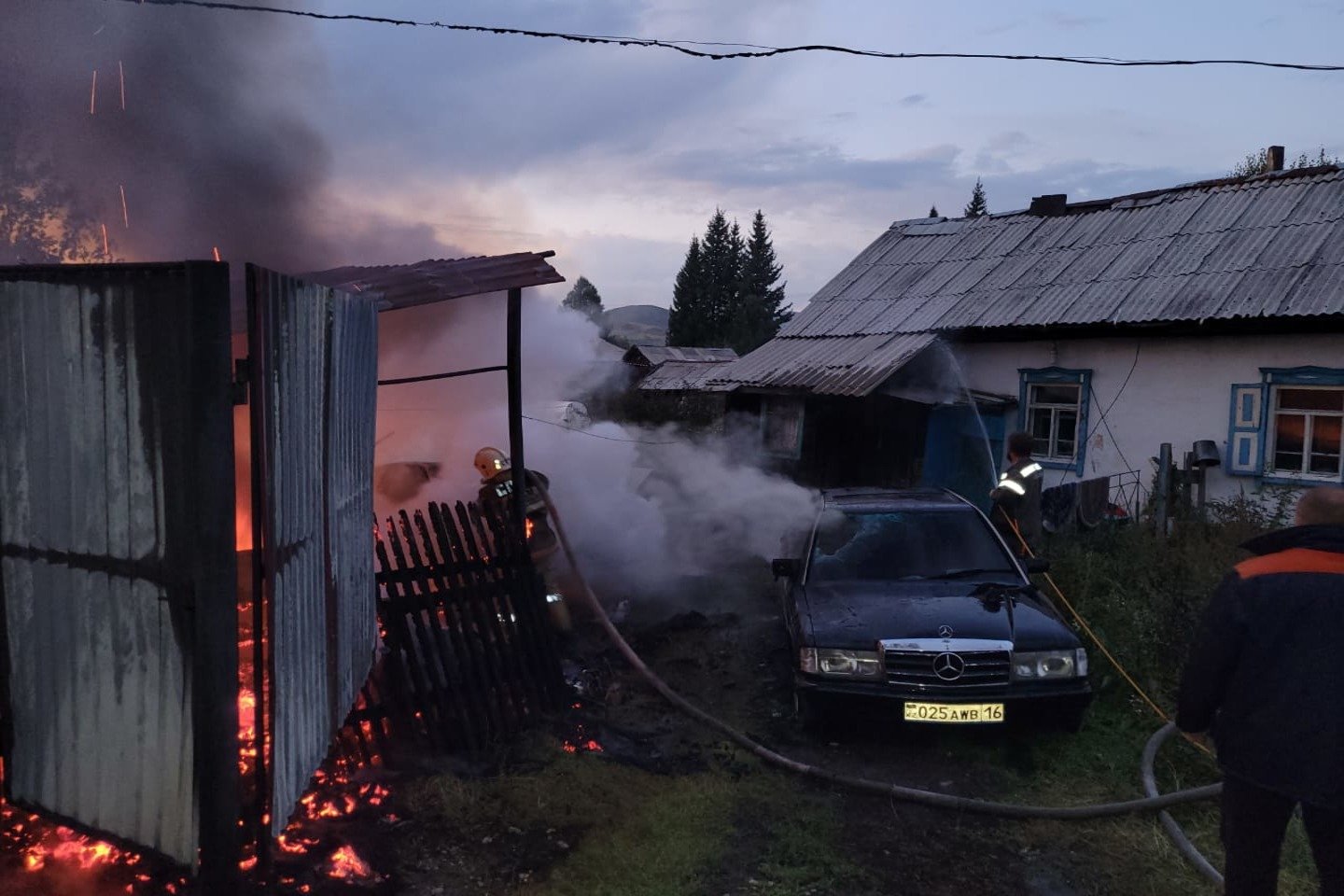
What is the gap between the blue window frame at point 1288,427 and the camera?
11.2 metres

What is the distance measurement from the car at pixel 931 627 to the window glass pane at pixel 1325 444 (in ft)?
22.8

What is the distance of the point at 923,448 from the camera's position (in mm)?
14297

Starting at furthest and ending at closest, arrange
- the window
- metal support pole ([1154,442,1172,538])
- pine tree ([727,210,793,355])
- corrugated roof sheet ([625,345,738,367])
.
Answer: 1. pine tree ([727,210,793,355])
2. corrugated roof sheet ([625,345,738,367])
3. the window
4. metal support pole ([1154,442,1172,538])

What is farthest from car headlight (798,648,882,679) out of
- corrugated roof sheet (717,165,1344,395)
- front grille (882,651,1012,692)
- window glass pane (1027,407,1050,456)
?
window glass pane (1027,407,1050,456)

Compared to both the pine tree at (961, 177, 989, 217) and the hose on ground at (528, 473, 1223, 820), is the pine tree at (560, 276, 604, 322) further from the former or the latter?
the hose on ground at (528, 473, 1223, 820)

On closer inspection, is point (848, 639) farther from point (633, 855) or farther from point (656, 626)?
point (656, 626)

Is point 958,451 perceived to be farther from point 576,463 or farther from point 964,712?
point 964,712

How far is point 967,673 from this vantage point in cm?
573

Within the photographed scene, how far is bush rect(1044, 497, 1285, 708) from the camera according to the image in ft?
22.2

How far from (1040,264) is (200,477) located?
1493 cm

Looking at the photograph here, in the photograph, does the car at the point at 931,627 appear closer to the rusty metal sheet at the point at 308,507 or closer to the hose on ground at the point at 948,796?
the hose on ground at the point at 948,796

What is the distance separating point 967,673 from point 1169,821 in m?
1.34

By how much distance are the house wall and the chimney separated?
460cm

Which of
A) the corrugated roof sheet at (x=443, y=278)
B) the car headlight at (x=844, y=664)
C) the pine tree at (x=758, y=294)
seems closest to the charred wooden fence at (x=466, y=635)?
the corrugated roof sheet at (x=443, y=278)
